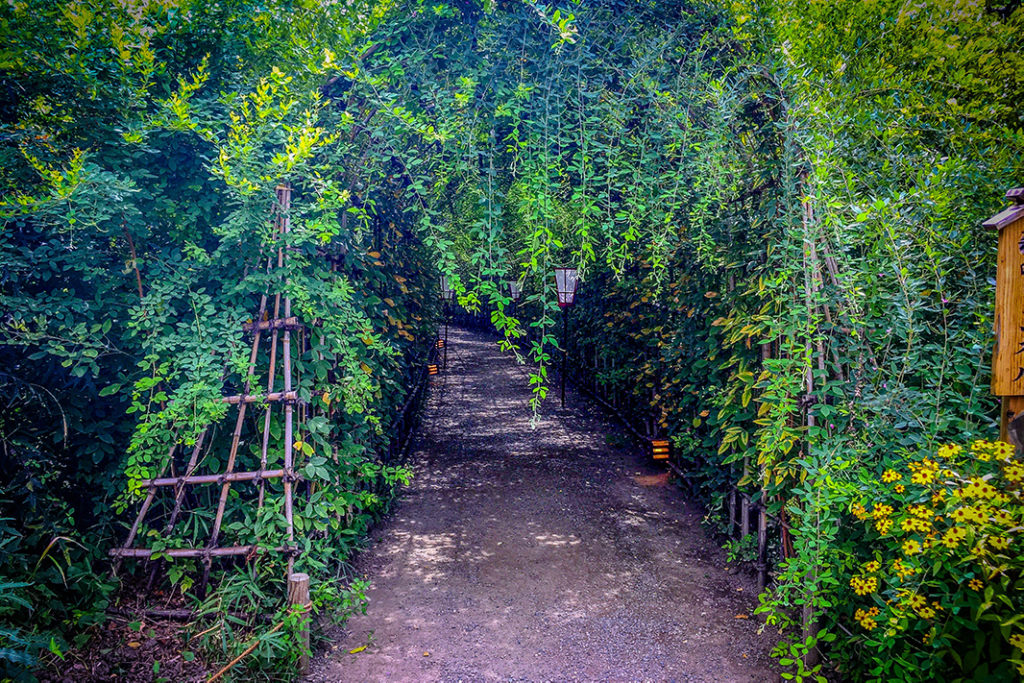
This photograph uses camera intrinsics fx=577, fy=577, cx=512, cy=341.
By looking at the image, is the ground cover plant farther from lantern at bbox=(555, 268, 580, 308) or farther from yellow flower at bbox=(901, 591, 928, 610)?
lantern at bbox=(555, 268, 580, 308)

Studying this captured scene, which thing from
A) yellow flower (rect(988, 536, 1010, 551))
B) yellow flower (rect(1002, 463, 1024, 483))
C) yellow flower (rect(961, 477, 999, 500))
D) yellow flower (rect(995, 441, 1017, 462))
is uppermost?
yellow flower (rect(995, 441, 1017, 462))

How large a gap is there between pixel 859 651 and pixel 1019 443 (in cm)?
111

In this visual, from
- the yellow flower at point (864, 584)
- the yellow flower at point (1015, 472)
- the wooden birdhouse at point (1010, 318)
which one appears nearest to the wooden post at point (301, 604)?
the yellow flower at point (864, 584)

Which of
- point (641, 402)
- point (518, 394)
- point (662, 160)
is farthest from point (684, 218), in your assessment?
point (518, 394)

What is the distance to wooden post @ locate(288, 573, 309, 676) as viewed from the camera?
263 centimetres

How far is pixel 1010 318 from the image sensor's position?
186cm

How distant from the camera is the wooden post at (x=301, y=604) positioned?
263 cm

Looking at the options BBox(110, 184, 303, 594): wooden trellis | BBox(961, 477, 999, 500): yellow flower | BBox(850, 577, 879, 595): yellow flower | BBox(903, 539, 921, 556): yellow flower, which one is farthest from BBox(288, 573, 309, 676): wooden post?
BBox(961, 477, 999, 500): yellow flower

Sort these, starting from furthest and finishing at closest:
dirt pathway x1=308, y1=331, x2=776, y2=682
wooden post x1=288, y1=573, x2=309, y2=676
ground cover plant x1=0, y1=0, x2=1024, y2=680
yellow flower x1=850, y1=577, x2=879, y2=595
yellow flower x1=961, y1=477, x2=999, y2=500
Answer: dirt pathway x1=308, y1=331, x2=776, y2=682, wooden post x1=288, y1=573, x2=309, y2=676, ground cover plant x1=0, y1=0, x2=1024, y2=680, yellow flower x1=850, y1=577, x2=879, y2=595, yellow flower x1=961, y1=477, x2=999, y2=500

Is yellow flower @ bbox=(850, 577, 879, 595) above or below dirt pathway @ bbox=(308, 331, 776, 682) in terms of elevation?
above

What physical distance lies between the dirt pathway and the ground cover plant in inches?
15.8

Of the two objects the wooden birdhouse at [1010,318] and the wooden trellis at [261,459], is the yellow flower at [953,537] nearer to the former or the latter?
the wooden birdhouse at [1010,318]

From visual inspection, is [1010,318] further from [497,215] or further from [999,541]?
[497,215]

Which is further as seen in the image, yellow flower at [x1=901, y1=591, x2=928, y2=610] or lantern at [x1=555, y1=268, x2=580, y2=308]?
lantern at [x1=555, y1=268, x2=580, y2=308]
